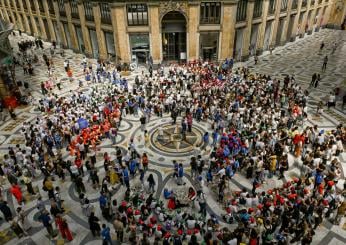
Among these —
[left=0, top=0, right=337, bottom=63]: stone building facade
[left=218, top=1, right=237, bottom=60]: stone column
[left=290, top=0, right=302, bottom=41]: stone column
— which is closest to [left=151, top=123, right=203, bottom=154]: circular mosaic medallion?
[left=0, top=0, right=337, bottom=63]: stone building facade

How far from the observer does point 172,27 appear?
33375 millimetres

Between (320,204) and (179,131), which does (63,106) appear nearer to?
(179,131)

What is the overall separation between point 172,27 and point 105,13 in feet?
26.4

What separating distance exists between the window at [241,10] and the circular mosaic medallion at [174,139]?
741 inches

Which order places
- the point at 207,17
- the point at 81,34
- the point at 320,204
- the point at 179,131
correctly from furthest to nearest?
the point at 81,34, the point at 207,17, the point at 179,131, the point at 320,204

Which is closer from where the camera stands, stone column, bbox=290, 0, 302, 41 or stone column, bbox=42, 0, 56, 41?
stone column, bbox=290, 0, 302, 41

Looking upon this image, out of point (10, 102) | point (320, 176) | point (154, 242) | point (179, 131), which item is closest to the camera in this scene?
point (154, 242)

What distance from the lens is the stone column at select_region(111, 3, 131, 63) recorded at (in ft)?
102

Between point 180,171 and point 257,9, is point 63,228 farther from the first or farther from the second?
point 257,9

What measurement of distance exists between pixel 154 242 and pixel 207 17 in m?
27.0

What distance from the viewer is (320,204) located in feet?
42.5

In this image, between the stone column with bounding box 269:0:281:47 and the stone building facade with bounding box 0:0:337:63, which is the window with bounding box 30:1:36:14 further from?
the stone column with bounding box 269:0:281:47

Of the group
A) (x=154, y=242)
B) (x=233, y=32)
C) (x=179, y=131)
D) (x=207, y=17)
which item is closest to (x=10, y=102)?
(x=179, y=131)

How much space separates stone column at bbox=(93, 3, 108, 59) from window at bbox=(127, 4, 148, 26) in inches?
178
